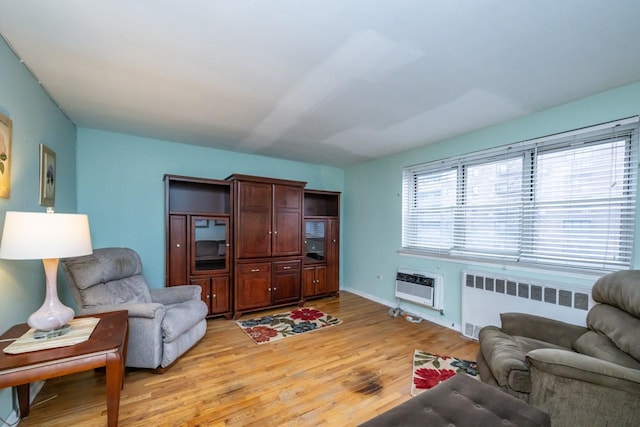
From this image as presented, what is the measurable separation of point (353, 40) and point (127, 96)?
2.08 metres

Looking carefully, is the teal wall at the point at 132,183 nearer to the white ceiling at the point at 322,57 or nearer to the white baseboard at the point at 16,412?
the white ceiling at the point at 322,57

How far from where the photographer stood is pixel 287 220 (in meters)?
4.07

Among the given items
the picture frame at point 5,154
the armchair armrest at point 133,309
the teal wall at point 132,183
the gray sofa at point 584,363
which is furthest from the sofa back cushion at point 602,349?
the teal wall at point 132,183

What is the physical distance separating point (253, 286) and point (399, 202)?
2.50m

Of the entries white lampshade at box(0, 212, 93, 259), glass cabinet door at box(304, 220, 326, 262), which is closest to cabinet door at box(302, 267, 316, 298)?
glass cabinet door at box(304, 220, 326, 262)

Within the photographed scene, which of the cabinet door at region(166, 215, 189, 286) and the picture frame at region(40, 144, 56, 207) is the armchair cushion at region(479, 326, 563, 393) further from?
the picture frame at region(40, 144, 56, 207)

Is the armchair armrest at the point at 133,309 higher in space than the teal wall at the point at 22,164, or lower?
lower

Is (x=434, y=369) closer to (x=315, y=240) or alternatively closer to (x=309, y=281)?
(x=309, y=281)

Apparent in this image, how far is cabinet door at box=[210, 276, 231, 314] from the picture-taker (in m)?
3.55

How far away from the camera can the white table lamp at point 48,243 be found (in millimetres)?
1428

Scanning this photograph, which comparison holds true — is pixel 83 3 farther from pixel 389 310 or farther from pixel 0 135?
Result: pixel 389 310

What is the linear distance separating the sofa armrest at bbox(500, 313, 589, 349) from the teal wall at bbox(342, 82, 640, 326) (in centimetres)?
62

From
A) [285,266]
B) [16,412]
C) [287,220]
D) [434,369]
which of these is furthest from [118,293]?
[434,369]

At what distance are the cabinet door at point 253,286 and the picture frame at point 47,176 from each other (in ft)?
6.67
